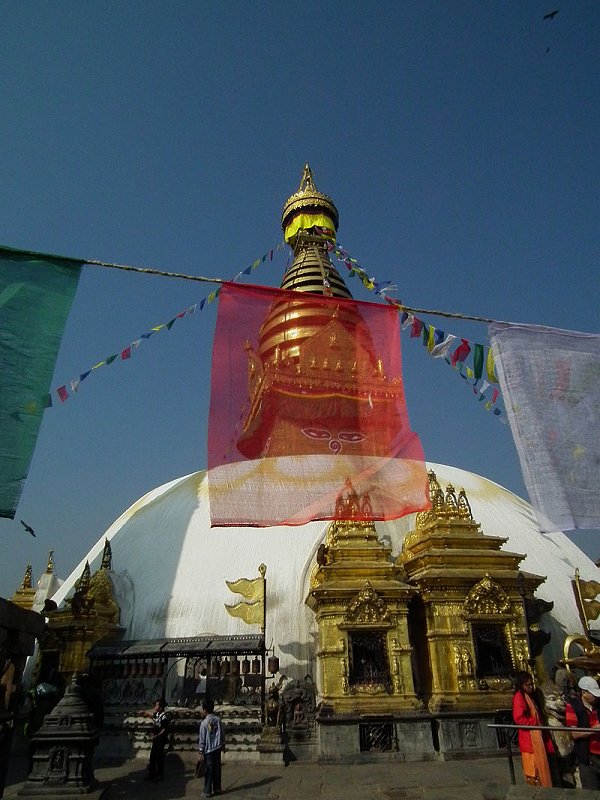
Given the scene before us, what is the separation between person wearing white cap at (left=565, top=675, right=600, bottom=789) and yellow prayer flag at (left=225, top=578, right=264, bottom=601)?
295 inches

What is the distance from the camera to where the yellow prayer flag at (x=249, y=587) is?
42.9 feet

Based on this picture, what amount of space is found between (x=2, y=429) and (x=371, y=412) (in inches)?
199

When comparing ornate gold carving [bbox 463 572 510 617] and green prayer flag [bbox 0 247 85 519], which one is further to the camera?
ornate gold carving [bbox 463 572 510 617]

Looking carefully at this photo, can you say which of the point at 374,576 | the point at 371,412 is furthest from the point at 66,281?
the point at 374,576

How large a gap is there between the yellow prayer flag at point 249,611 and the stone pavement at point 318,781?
2.80 meters

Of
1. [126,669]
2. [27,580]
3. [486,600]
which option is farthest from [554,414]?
[27,580]

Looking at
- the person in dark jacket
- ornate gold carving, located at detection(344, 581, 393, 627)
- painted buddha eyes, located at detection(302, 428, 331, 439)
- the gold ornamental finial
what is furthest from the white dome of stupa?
the gold ornamental finial

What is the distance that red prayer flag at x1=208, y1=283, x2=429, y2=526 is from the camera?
732 cm

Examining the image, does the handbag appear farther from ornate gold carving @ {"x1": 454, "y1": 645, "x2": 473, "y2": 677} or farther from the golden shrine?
ornate gold carving @ {"x1": 454, "y1": 645, "x2": 473, "y2": 677}

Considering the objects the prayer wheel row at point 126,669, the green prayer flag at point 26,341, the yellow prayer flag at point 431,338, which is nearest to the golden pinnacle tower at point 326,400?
the yellow prayer flag at point 431,338

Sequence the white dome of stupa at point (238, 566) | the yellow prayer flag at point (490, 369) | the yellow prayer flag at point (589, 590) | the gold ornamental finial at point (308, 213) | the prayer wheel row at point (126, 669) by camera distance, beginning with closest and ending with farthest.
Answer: the yellow prayer flag at point (490, 369) → the prayer wheel row at point (126, 669) → the white dome of stupa at point (238, 566) → the yellow prayer flag at point (589, 590) → the gold ornamental finial at point (308, 213)

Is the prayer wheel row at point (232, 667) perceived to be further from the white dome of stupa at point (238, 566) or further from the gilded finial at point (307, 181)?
the gilded finial at point (307, 181)

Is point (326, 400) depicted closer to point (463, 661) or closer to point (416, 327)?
point (416, 327)

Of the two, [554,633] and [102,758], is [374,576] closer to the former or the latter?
[554,633]
